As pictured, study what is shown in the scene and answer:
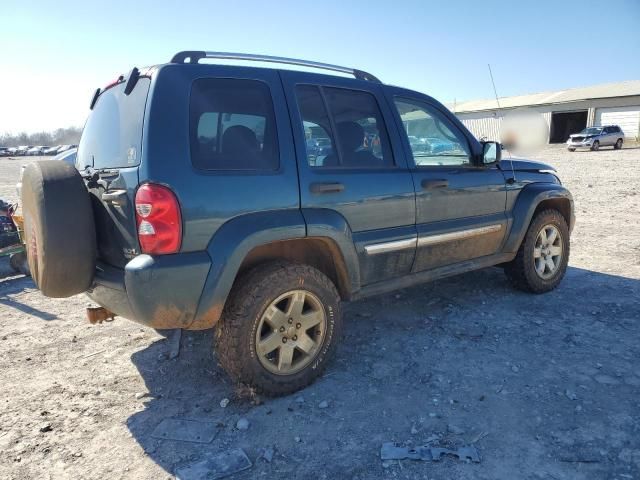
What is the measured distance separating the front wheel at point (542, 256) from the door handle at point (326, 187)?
241 centimetres

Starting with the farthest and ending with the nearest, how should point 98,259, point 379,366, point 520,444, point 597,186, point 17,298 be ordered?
point 597,186, point 17,298, point 379,366, point 98,259, point 520,444

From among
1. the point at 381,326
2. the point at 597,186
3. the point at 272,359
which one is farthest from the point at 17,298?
the point at 597,186

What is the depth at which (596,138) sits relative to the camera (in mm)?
28953

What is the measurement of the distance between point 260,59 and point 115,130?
100 cm

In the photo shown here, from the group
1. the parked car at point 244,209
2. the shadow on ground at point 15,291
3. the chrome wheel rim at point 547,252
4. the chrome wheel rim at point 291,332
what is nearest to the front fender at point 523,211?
the chrome wheel rim at point 547,252

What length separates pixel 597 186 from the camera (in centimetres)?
1284

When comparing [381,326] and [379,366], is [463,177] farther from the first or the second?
[379,366]

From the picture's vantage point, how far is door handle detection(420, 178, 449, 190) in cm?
363

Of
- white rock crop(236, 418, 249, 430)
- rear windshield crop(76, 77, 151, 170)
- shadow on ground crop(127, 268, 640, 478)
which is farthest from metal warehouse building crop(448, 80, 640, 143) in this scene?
white rock crop(236, 418, 249, 430)

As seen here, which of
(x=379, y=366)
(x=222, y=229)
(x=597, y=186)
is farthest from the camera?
(x=597, y=186)

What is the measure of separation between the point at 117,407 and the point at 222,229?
1372 millimetres

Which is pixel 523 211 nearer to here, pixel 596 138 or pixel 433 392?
pixel 433 392

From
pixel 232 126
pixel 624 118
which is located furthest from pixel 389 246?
pixel 624 118

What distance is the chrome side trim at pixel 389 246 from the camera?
3.34 metres
